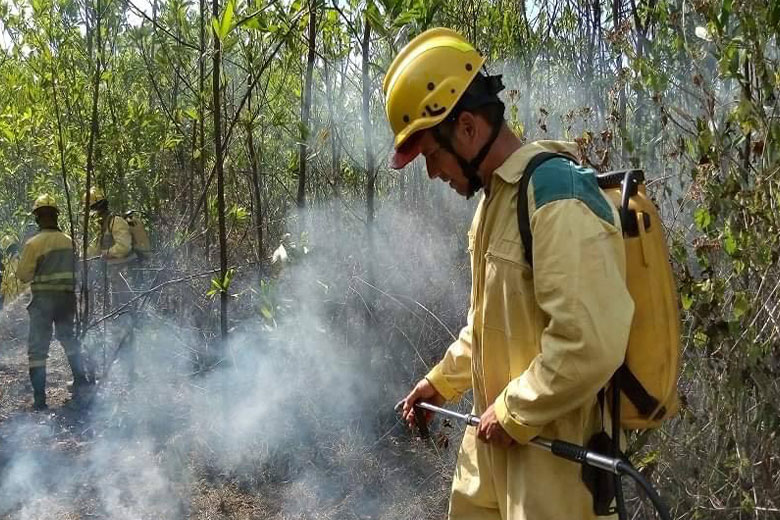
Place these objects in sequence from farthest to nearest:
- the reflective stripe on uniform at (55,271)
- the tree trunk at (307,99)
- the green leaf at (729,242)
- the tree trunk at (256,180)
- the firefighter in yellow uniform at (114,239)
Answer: the firefighter in yellow uniform at (114,239), the reflective stripe on uniform at (55,271), the tree trunk at (256,180), the tree trunk at (307,99), the green leaf at (729,242)

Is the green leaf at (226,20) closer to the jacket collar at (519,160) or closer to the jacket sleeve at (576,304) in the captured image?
the jacket collar at (519,160)

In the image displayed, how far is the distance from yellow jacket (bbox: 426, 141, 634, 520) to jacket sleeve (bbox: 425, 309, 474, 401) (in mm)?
235

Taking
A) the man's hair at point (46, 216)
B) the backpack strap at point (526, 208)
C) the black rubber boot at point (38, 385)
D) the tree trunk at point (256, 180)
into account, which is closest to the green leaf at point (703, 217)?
the backpack strap at point (526, 208)

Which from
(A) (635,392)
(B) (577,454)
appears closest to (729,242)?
(A) (635,392)

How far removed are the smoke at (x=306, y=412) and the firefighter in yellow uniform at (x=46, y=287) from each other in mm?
1010

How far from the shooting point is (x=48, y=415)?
Result: 6.60 meters

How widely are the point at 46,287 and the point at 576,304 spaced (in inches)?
258

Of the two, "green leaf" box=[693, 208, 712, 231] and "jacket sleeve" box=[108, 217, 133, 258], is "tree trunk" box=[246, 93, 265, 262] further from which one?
"green leaf" box=[693, 208, 712, 231]

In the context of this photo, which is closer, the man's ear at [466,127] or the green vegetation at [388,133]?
the man's ear at [466,127]

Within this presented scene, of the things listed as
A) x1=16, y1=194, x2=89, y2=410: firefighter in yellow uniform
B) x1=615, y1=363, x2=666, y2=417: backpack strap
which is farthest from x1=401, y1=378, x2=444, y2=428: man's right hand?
x1=16, y1=194, x2=89, y2=410: firefighter in yellow uniform

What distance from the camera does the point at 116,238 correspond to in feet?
23.4

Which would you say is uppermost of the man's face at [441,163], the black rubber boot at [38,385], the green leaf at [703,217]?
the man's face at [441,163]

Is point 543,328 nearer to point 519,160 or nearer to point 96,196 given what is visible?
point 519,160

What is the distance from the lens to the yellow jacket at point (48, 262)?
269 inches
